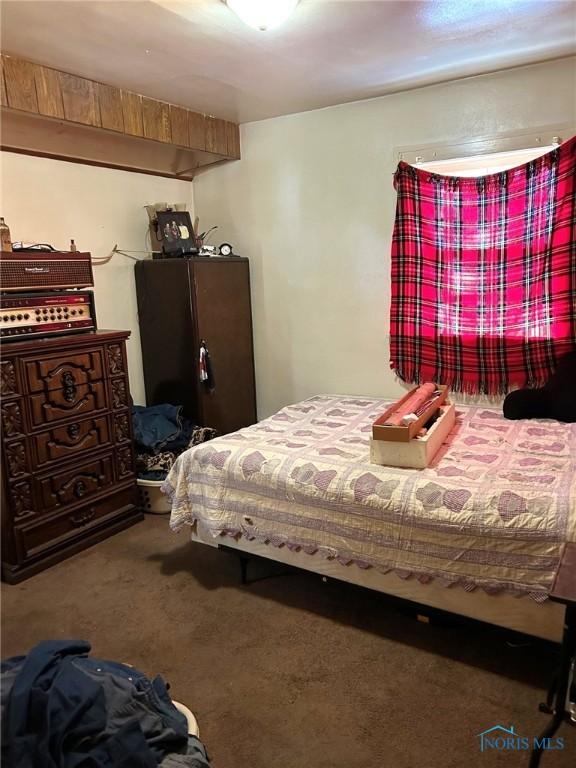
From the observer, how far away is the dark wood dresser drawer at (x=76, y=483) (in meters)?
2.69

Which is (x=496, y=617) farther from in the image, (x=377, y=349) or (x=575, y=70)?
(x=575, y=70)

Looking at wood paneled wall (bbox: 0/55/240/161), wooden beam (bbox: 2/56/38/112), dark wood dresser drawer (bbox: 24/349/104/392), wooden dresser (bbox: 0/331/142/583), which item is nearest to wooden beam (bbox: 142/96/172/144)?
wood paneled wall (bbox: 0/55/240/161)

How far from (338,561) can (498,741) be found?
2.64 ft

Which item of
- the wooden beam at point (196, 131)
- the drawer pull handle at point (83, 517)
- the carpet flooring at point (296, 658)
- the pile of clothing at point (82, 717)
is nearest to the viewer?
the pile of clothing at point (82, 717)

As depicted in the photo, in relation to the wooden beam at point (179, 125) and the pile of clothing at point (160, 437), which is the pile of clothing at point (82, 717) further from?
the wooden beam at point (179, 125)

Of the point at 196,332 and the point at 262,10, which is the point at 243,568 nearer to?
the point at 196,332

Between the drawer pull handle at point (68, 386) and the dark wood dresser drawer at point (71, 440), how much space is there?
14 centimetres

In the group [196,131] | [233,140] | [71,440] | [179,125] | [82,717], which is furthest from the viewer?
[233,140]

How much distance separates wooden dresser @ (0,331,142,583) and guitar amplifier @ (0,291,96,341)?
6 centimetres

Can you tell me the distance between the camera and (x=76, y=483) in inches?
111

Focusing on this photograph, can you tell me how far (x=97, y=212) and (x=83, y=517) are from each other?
1.92 metres

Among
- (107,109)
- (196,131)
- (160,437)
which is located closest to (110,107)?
(107,109)

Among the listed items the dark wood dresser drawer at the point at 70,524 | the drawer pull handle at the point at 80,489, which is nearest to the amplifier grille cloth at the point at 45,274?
the drawer pull handle at the point at 80,489

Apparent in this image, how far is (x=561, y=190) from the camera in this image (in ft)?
8.98
